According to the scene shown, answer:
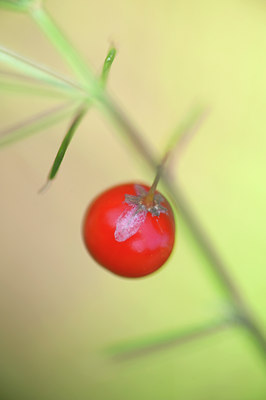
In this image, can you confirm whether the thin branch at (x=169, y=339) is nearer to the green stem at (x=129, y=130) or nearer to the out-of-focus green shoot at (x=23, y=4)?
the green stem at (x=129, y=130)

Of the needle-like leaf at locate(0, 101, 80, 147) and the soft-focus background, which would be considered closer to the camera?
the needle-like leaf at locate(0, 101, 80, 147)

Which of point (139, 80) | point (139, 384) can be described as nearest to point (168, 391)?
point (139, 384)

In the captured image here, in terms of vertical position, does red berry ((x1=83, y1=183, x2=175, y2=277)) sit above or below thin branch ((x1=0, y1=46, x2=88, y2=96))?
below

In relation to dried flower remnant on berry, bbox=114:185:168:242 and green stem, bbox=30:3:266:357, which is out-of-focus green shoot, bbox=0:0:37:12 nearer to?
green stem, bbox=30:3:266:357

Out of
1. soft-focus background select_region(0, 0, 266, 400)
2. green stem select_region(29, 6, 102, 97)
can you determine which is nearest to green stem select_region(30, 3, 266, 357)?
green stem select_region(29, 6, 102, 97)

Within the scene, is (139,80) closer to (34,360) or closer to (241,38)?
(241,38)

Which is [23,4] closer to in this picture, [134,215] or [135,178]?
[134,215]
